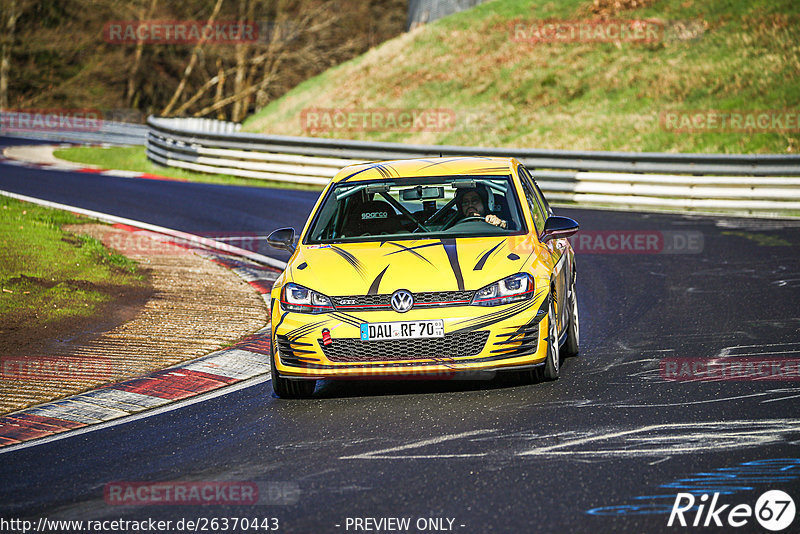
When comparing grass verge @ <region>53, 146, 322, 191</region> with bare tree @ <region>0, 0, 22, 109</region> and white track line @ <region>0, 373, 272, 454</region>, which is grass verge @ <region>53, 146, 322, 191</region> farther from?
bare tree @ <region>0, 0, 22, 109</region>

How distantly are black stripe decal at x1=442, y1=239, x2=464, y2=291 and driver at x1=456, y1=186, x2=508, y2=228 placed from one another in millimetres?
536

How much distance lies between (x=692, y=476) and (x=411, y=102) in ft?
106

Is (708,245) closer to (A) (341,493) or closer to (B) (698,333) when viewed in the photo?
(B) (698,333)

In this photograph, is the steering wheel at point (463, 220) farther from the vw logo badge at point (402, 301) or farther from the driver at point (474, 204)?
the vw logo badge at point (402, 301)

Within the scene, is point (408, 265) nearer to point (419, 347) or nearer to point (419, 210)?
point (419, 347)

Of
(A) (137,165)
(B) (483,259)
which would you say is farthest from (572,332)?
(A) (137,165)

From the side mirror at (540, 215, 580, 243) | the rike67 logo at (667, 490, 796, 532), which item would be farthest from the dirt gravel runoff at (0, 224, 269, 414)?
the rike67 logo at (667, 490, 796, 532)

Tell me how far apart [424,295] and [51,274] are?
664 cm

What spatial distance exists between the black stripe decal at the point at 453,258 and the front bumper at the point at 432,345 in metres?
0.20

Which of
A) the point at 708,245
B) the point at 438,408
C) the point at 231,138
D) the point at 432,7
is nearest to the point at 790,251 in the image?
the point at 708,245

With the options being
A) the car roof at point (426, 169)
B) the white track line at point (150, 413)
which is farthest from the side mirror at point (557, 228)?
the white track line at point (150, 413)

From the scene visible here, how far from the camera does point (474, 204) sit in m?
8.79

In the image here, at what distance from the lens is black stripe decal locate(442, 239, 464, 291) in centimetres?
761

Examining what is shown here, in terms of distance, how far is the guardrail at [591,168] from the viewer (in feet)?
64.9
